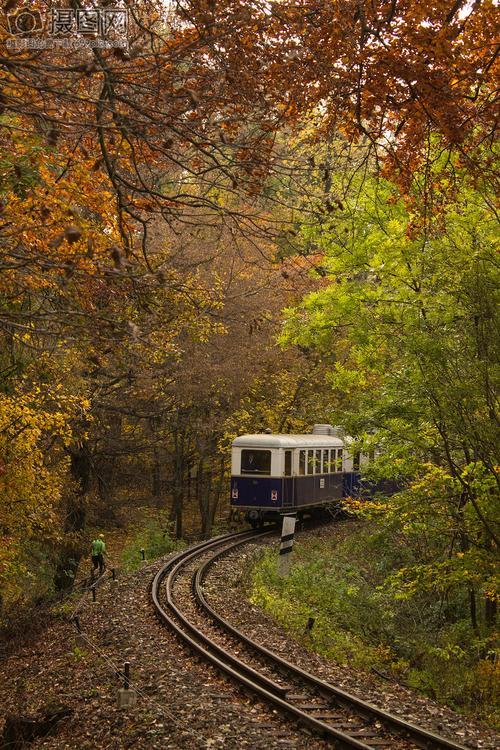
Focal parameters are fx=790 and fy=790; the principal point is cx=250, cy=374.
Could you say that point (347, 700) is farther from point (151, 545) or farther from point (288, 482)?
point (151, 545)

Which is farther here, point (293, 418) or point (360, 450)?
point (293, 418)

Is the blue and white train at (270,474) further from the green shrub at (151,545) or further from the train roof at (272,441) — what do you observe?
the green shrub at (151,545)

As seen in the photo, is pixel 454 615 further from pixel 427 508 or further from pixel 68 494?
pixel 68 494

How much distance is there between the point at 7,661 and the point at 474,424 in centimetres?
844

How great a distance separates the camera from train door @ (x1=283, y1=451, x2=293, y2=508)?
2377 centimetres

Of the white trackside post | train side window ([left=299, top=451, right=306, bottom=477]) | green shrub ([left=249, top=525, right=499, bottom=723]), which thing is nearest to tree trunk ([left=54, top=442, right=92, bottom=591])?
green shrub ([left=249, top=525, right=499, bottom=723])

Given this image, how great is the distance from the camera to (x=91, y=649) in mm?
11883

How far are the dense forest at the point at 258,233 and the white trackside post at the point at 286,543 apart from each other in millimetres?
2350

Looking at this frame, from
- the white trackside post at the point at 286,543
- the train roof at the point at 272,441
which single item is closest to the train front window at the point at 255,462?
the train roof at the point at 272,441

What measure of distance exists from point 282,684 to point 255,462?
14116 millimetres

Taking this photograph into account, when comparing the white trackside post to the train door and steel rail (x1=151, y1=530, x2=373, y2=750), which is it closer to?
steel rail (x1=151, y1=530, x2=373, y2=750)

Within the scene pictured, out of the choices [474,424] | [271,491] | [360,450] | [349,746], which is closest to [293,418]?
[271,491]
